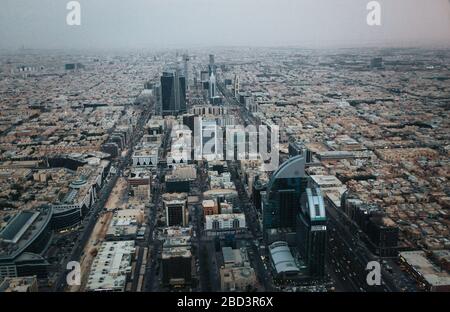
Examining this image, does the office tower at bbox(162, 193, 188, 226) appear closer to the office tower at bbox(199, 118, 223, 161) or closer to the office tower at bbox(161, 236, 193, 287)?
the office tower at bbox(161, 236, 193, 287)

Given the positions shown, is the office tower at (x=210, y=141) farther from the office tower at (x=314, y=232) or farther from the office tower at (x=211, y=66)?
the office tower at (x=211, y=66)

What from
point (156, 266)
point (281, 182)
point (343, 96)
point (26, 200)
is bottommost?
point (156, 266)

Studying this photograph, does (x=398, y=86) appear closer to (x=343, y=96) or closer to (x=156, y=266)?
(x=343, y=96)

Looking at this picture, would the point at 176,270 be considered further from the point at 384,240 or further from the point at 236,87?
the point at 236,87

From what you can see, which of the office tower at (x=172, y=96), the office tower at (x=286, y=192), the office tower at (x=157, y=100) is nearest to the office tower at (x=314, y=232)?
the office tower at (x=286, y=192)

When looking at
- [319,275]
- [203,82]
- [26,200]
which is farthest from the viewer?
[203,82]

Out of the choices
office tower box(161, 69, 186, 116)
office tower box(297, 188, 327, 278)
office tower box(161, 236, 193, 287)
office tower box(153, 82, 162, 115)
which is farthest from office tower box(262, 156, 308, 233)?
office tower box(153, 82, 162, 115)

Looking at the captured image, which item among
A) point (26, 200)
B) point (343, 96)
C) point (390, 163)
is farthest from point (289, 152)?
point (343, 96)
